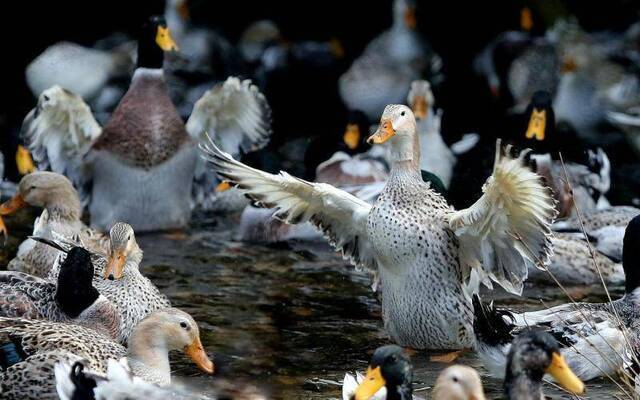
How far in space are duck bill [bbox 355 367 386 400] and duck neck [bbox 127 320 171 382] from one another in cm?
102

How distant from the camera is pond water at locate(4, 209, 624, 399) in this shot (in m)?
7.22

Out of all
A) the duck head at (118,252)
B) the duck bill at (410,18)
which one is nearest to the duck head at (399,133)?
the duck head at (118,252)

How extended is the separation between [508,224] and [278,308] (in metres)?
1.83

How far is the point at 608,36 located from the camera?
15.4 m

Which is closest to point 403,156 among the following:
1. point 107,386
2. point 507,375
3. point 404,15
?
point 507,375

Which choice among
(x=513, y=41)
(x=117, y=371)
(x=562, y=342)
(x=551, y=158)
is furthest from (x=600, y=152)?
(x=117, y=371)

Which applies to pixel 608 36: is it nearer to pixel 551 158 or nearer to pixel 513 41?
pixel 513 41

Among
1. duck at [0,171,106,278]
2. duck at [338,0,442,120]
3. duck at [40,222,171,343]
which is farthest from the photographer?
duck at [338,0,442,120]

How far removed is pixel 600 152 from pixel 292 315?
3.54 metres

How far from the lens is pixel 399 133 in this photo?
7531 mm

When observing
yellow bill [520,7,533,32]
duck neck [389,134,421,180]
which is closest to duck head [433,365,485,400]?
duck neck [389,134,421,180]

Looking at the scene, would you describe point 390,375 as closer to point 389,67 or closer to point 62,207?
point 62,207

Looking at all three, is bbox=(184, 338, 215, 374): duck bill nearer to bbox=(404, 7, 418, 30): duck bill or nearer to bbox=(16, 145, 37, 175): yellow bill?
bbox=(16, 145, 37, 175): yellow bill

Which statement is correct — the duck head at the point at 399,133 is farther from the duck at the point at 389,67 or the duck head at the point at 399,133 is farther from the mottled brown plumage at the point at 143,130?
the duck at the point at 389,67
